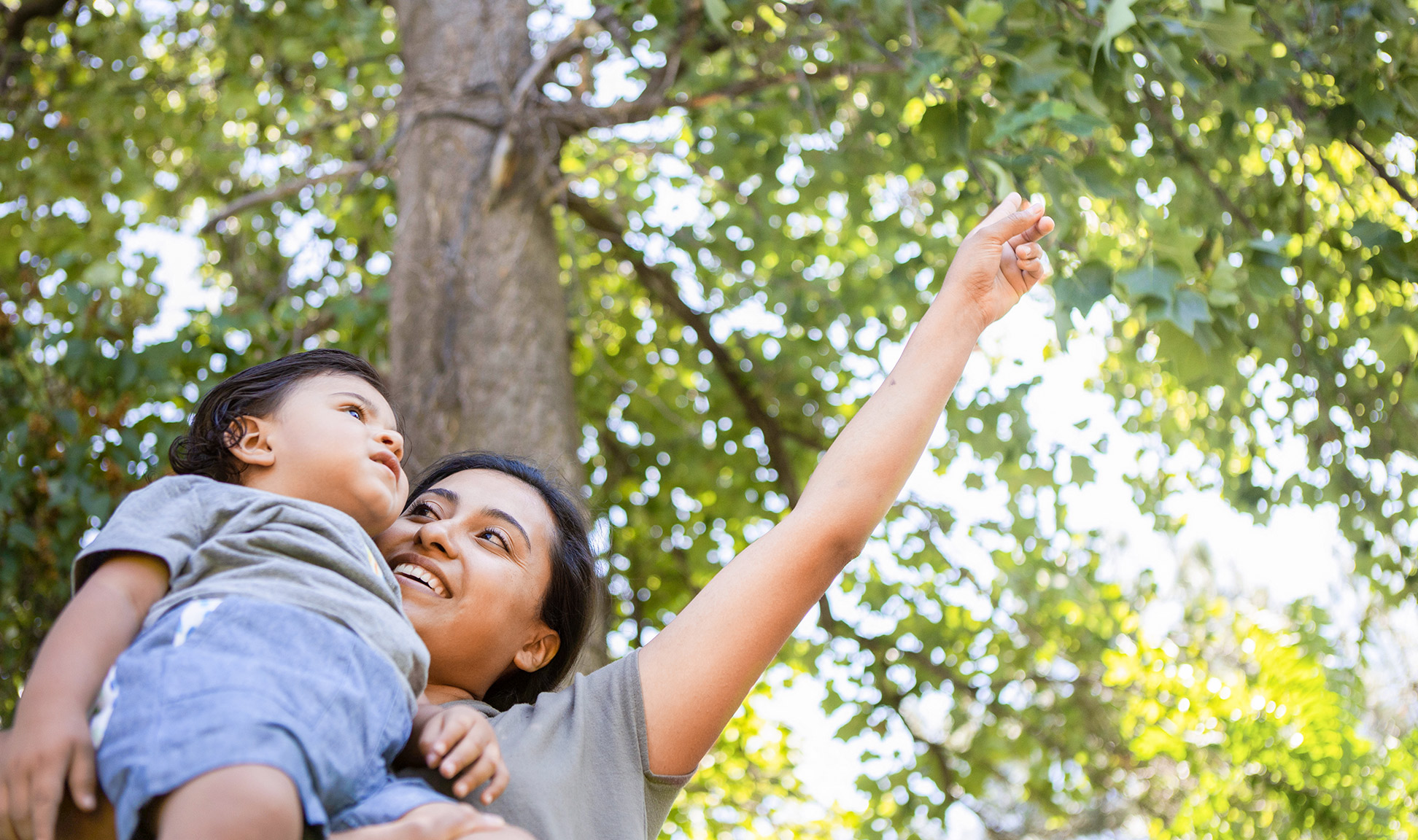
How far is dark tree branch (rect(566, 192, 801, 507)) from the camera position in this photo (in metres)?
4.36

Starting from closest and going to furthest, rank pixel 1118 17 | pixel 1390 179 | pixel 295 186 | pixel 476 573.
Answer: pixel 476 573 → pixel 1118 17 → pixel 1390 179 → pixel 295 186

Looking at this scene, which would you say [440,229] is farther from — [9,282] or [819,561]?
[819,561]

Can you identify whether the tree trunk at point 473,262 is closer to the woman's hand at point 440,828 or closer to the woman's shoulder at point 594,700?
the woman's shoulder at point 594,700

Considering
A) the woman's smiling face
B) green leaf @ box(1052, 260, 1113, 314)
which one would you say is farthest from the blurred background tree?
the woman's smiling face

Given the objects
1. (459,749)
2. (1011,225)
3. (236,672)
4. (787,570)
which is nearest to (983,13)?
(1011,225)

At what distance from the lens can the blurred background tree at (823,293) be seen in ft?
8.71

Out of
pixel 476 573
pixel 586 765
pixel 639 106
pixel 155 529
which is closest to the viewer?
pixel 155 529

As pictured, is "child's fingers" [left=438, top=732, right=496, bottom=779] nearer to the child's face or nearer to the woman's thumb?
the child's face

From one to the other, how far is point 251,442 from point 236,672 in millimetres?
439

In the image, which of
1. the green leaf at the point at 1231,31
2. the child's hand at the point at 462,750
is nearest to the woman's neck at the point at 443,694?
the child's hand at the point at 462,750

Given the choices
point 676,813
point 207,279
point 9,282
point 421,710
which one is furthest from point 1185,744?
point 207,279

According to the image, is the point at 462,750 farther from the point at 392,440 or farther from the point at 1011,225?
the point at 1011,225

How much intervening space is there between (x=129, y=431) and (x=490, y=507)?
2089 millimetres

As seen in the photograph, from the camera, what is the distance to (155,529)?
1142 mm
